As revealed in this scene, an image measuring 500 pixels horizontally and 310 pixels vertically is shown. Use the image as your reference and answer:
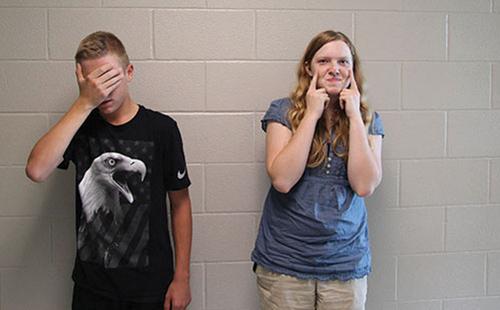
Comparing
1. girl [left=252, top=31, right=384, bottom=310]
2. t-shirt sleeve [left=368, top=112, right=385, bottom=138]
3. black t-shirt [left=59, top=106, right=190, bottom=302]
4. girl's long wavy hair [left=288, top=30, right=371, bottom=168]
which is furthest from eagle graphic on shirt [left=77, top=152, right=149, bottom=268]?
t-shirt sleeve [left=368, top=112, right=385, bottom=138]

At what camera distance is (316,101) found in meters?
1.58

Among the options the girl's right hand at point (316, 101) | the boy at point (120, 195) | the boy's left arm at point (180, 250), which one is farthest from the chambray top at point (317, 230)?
the boy at point (120, 195)

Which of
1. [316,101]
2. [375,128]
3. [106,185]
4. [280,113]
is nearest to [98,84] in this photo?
[106,185]

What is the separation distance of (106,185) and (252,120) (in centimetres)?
67

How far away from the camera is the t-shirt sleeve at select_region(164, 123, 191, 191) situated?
1.71 meters

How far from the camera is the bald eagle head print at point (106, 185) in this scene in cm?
166

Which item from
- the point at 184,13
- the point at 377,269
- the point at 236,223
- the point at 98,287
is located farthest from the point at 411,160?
the point at 98,287

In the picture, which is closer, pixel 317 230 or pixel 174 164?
pixel 317 230

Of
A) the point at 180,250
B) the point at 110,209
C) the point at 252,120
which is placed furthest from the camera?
the point at 252,120

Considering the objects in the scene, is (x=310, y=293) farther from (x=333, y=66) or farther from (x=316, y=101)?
(x=333, y=66)

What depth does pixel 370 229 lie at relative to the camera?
2.11 m

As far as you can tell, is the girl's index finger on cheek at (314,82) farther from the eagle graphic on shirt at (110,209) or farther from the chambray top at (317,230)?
the eagle graphic on shirt at (110,209)

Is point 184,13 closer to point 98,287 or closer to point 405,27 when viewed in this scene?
point 405,27

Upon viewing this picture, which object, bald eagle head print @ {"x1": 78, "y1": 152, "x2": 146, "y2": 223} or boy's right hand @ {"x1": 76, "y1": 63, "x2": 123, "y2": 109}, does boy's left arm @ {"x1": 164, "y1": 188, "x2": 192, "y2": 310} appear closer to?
bald eagle head print @ {"x1": 78, "y1": 152, "x2": 146, "y2": 223}
